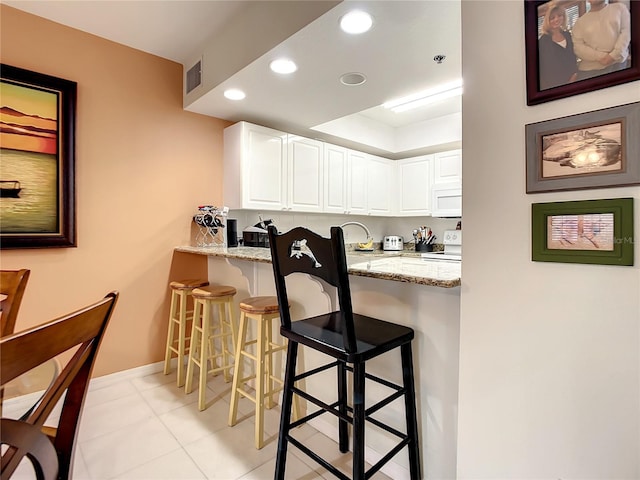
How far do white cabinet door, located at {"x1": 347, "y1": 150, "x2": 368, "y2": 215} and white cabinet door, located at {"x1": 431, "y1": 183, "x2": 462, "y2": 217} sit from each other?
846mm

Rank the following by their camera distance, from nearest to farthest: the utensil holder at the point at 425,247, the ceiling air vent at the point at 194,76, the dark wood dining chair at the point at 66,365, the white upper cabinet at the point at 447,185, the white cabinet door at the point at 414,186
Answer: the dark wood dining chair at the point at 66,365 → the ceiling air vent at the point at 194,76 → the white upper cabinet at the point at 447,185 → the white cabinet door at the point at 414,186 → the utensil holder at the point at 425,247

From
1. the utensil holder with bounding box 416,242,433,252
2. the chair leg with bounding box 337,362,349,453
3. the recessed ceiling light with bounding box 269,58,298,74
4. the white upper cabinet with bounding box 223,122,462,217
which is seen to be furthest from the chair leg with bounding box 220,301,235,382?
the utensil holder with bounding box 416,242,433,252

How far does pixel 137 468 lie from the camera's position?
5.36ft

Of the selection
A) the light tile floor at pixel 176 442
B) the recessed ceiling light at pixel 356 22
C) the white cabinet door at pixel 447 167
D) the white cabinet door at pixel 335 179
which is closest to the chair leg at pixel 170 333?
the light tile floor at pixel 176 442

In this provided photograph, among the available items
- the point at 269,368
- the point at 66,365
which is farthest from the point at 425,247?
the point at 66,365

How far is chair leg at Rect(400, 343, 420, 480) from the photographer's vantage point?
1.38 meters

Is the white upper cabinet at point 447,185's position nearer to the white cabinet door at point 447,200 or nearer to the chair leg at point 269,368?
the white cabinet door at point 447,200

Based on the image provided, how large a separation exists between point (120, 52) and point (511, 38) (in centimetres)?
272

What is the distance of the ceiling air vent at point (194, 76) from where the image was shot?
2594 millimetres

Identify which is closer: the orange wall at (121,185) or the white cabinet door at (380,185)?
the orange wall at (121,185)

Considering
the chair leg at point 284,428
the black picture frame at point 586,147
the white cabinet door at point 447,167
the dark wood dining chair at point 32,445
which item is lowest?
the chair leg at point 284,428

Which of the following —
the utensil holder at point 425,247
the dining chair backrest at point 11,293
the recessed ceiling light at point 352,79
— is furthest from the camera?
the utensil holder at point 425,247

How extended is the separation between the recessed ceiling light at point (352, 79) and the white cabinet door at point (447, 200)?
200 cm

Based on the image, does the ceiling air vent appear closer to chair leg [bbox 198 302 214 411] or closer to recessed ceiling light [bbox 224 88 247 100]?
recessed ceiling light [bbox 224 88 247 100]
